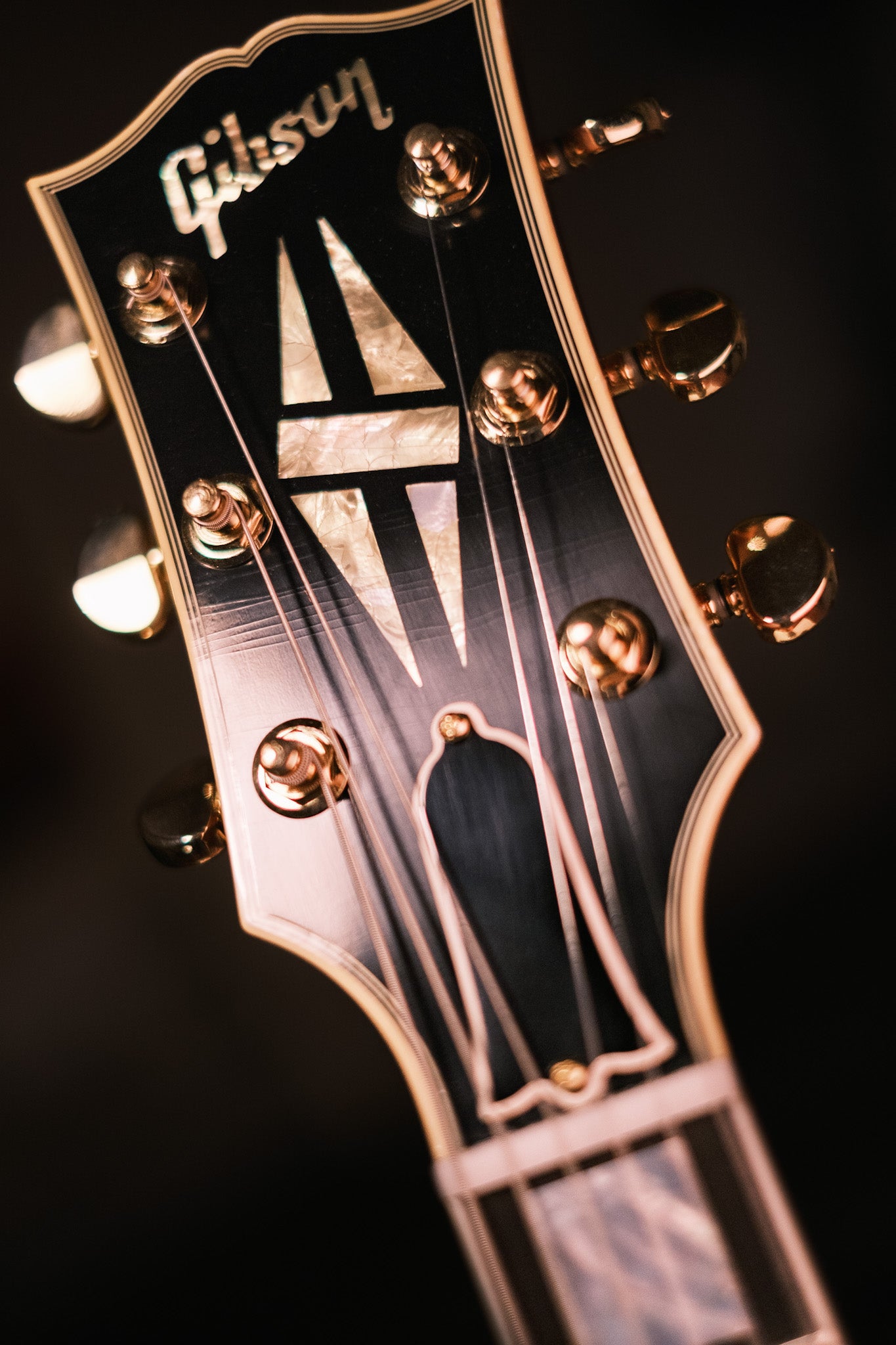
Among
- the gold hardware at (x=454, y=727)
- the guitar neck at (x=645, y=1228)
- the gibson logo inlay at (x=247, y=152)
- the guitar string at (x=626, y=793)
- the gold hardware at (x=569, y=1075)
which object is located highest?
the gibson logo inlay at (x=247, y=152)

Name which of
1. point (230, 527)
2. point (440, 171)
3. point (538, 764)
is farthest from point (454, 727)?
point (440, 171)

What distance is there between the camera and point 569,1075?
461 millimetres

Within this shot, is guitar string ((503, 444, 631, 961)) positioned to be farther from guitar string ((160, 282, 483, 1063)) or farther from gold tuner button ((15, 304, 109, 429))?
gold tuner button ((15, 304, 109, 429))

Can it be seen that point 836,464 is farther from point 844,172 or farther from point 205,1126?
point 205,1126

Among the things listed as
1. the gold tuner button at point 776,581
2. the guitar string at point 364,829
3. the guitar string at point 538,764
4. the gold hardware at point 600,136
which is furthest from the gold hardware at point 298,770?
the gold hardware at point 600,136

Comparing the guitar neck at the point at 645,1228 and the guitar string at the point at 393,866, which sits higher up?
the guitar string at the point at 393,866

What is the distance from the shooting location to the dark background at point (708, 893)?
0.78 m

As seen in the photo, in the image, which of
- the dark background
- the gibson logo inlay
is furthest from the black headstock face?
the dark background

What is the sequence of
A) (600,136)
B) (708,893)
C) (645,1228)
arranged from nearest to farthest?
(645,1228), (600,136), (708,893)

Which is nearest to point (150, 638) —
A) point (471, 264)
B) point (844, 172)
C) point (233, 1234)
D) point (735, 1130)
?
point (471, 264)

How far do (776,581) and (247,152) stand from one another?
41cm

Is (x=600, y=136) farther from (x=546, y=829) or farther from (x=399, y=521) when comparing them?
(x=546, y=829)

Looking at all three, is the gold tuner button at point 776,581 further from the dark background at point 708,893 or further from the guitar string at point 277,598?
the dark background at point 708,893

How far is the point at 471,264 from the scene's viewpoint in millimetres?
551
